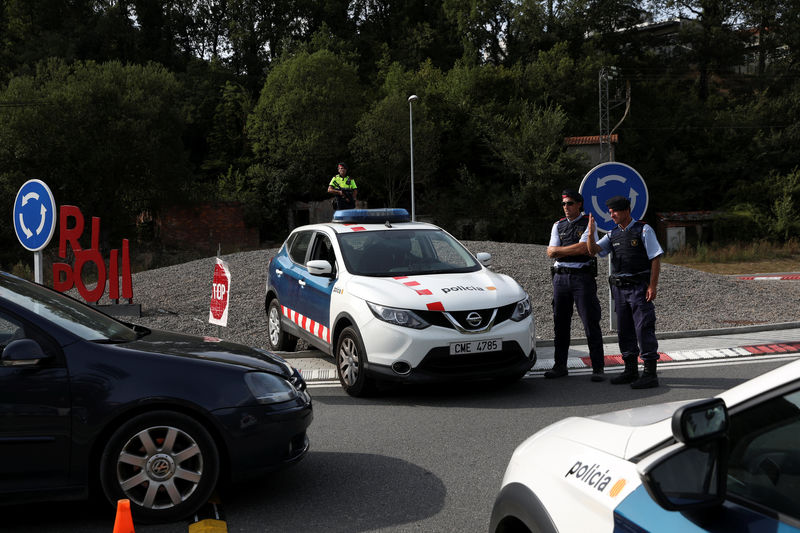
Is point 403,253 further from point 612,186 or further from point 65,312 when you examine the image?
point 65,312

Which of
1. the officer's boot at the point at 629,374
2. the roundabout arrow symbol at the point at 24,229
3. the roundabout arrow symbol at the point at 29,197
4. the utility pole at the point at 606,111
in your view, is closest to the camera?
the officer's boot at the point at 629,374

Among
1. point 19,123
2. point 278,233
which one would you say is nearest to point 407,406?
point 19,123

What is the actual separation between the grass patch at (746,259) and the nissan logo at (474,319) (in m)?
23.7

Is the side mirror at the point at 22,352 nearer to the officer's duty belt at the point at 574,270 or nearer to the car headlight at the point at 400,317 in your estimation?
the car headlight at the point at 400,317

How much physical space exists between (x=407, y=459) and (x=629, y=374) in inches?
134

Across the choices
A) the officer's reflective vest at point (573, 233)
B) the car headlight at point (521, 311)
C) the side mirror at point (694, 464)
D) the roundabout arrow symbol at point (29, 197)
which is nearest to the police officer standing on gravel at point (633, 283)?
the officer's reflective vest at point (573, 233)

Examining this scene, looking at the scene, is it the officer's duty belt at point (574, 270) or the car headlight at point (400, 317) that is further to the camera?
the officer's duty belt at point (574, 270)

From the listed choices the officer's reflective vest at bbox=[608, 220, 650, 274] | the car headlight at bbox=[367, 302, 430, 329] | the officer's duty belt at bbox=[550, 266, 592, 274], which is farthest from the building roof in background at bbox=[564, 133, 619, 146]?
the car headlight at bbox=[367, 302, 430, 329]

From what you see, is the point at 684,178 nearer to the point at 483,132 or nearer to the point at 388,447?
the point at 483,132

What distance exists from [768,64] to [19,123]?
163ft

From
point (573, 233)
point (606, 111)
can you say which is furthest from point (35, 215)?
point (606, 111)

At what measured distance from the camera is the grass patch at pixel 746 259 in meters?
30.5

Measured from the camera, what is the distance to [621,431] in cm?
241

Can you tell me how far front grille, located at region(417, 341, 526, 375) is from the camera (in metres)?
7.45
